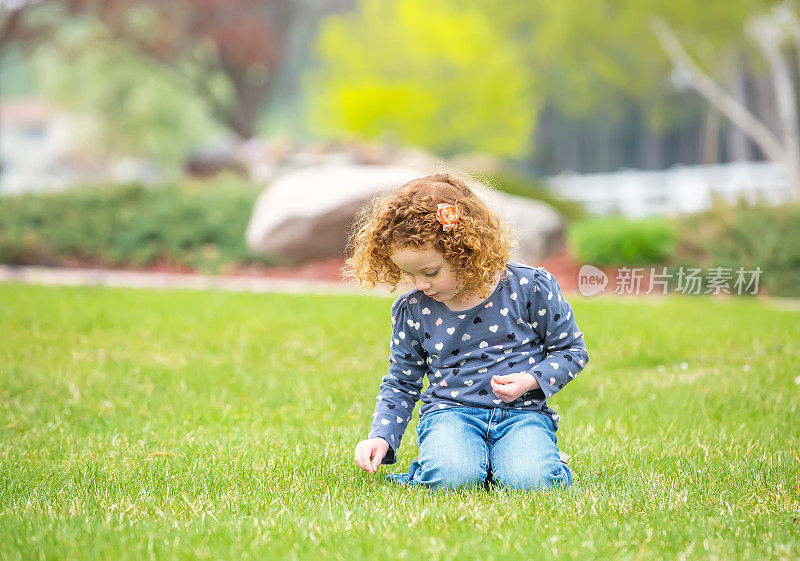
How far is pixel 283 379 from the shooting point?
5.88 meters

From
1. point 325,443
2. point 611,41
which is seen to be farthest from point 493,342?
point 611,41

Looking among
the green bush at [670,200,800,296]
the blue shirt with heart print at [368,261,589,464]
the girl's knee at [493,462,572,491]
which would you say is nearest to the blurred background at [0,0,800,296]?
the green bush at [670,200,800,296]

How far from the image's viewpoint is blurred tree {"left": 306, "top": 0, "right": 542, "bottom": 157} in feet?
87.8

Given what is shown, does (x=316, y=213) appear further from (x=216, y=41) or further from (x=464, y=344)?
(x=216, y=41)

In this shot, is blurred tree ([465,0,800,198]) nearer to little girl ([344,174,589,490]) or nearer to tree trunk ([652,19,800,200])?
tree trunk ([652,19,800,200])

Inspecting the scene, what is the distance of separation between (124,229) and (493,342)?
11.6m

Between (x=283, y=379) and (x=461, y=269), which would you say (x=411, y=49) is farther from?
(x=461, y=269)

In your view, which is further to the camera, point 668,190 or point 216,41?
point 216,41

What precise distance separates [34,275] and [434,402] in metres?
10.0

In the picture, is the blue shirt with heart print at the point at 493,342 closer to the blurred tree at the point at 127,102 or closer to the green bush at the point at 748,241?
the green bush at the point at 748,241

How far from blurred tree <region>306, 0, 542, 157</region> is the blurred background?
0.07 metres

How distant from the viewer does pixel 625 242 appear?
41.7ft

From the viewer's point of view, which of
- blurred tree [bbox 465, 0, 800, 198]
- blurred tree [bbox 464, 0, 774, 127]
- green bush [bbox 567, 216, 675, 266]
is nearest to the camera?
green bush [bbox 567, 216, 675, 266]

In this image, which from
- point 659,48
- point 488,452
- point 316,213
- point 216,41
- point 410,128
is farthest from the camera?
point 216,41
